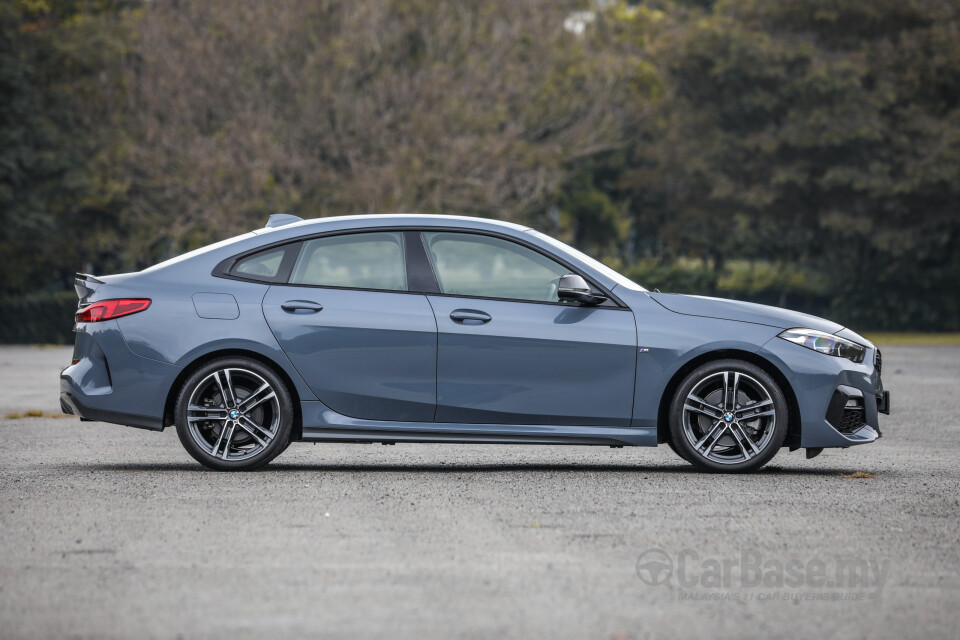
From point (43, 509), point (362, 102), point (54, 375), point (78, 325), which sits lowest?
point (54, 375)

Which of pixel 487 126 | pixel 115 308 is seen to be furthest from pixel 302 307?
pixel 487 126

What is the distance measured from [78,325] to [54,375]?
41.0 ft

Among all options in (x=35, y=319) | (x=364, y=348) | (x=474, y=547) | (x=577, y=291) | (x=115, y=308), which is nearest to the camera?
(x=474, y=547)

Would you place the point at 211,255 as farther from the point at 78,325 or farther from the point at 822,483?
the point at 822,483

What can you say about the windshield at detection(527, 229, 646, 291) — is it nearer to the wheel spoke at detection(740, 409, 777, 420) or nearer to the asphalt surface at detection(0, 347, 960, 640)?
the wheel spoke at detection(740, 409, 777, 420)

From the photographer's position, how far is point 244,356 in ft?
29.1

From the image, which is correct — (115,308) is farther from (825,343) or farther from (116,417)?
(825,343)

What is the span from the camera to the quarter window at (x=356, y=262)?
8984mm

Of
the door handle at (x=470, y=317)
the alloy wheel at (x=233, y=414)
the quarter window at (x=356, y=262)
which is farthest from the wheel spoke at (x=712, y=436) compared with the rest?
the alloy wheel at (x=233, y=414)

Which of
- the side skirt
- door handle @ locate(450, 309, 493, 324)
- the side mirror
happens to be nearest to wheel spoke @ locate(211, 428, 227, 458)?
the side skirt

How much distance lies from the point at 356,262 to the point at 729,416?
8.31 ft

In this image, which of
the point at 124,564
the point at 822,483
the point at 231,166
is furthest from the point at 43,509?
the point at 231,166

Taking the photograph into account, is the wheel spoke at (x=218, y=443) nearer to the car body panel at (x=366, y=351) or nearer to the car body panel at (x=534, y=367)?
the car body panel at (x=366, y=351)

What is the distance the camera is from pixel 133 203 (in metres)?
40.1
